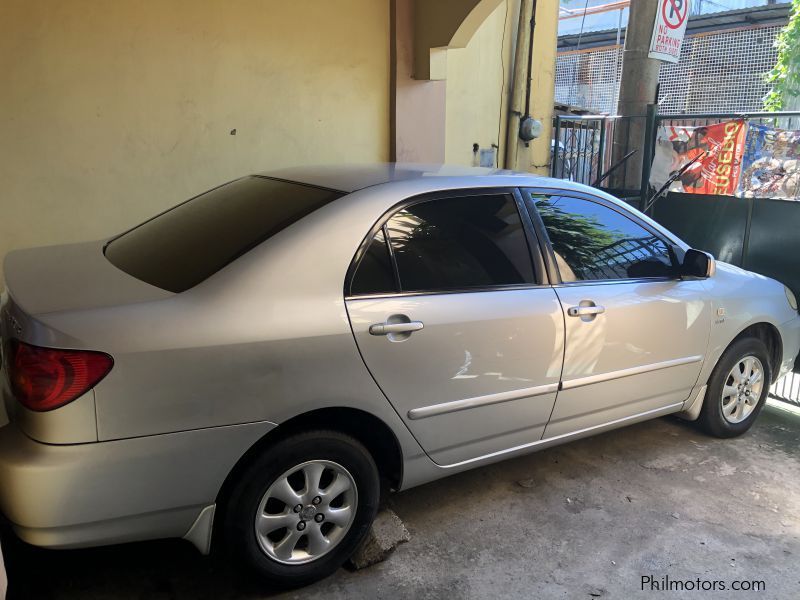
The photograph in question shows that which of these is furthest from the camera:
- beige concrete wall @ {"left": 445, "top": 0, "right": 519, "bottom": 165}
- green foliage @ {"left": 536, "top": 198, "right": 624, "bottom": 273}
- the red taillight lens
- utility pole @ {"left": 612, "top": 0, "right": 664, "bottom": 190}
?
utility pole @ {"left": 612, "top": 0, "right": 664, "bottom": 190}

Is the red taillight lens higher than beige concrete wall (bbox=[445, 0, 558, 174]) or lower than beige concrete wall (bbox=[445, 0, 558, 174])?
lower

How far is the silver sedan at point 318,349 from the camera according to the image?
2.11 metres

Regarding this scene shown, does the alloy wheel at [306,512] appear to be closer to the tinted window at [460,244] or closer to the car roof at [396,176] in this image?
the tinted window at [460,244]

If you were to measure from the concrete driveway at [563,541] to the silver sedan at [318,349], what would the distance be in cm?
32

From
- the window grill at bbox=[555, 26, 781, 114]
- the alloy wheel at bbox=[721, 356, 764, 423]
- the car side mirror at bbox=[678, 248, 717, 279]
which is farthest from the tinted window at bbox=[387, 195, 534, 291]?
the window grill at bbox=[555, 26, 781, 114]

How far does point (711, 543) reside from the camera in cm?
306

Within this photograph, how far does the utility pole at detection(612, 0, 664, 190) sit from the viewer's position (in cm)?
723

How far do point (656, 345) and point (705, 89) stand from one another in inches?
581

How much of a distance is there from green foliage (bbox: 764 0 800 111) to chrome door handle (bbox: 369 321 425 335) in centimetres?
1153

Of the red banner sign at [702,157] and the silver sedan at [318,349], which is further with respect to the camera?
the red banner sign at [702,157]

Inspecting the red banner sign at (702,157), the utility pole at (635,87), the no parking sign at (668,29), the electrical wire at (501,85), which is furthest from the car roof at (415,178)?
the utility pole at (635,87)

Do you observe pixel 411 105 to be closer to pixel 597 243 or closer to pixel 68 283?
pixel 597 243

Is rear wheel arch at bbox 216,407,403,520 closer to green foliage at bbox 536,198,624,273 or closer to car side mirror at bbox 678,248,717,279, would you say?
green foliage at bbox 536,198,624,273

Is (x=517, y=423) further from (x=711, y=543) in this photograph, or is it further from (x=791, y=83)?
(x=791, y=83)
